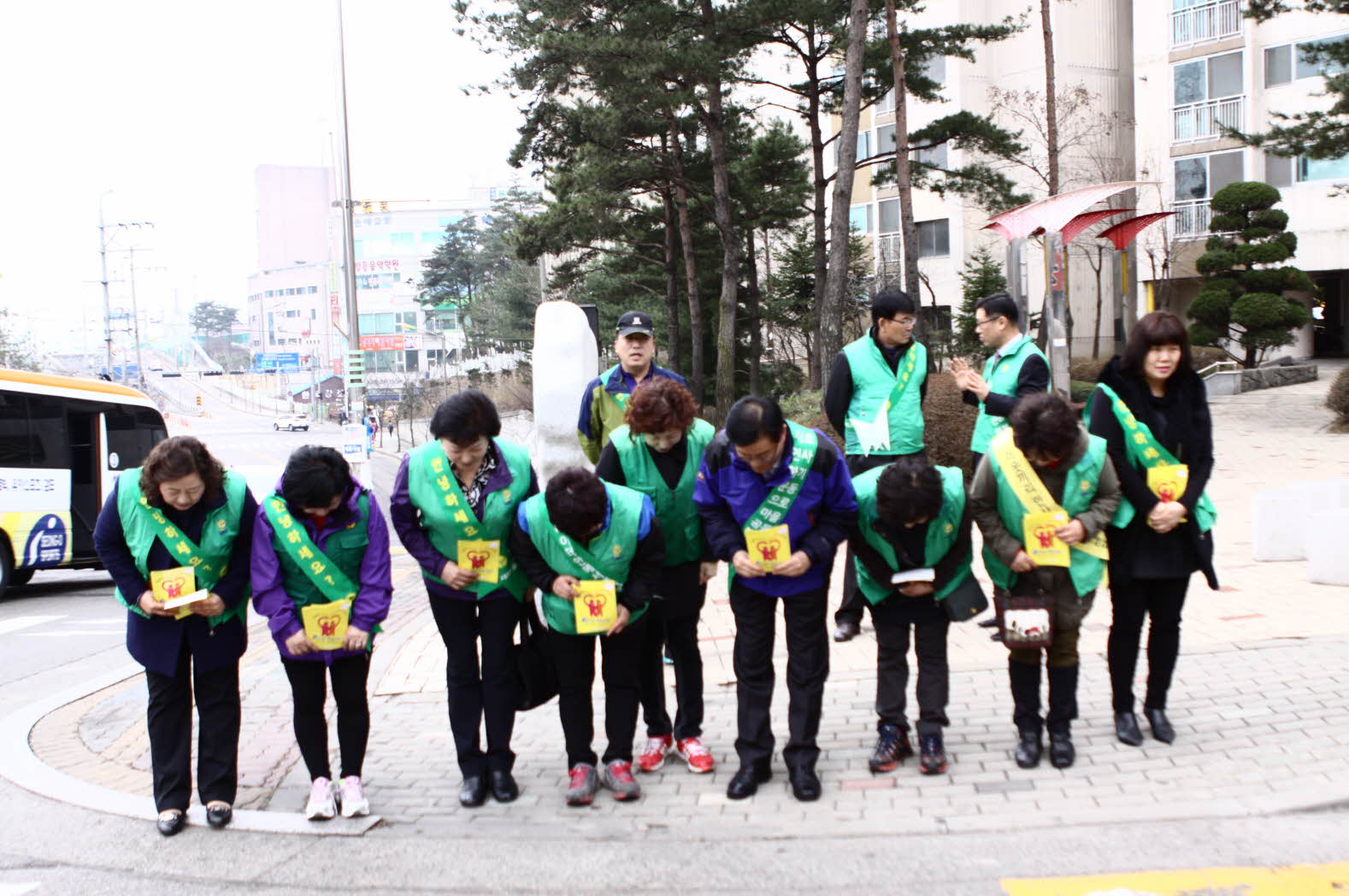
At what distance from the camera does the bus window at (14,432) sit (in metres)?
14.9

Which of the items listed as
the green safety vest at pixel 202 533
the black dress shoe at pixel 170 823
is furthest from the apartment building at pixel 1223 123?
the black dress shoe at pixel 170 823

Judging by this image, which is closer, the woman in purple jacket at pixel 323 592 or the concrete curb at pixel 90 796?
the woman in purple jacket at pixel 323 592

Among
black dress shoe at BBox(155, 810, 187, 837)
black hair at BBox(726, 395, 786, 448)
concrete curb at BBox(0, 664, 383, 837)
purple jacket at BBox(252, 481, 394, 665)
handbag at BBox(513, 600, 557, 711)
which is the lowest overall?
concrete curb at BBox(0, 664, 383, 837)

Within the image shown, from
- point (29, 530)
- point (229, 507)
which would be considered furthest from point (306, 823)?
point (29, 530)

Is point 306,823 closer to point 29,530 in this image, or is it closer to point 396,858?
point 396,858

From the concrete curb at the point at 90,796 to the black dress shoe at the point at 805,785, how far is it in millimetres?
1648

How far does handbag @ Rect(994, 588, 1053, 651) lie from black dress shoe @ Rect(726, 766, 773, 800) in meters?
1.13

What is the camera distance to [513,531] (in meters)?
4.88

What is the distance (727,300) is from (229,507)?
66.5ft

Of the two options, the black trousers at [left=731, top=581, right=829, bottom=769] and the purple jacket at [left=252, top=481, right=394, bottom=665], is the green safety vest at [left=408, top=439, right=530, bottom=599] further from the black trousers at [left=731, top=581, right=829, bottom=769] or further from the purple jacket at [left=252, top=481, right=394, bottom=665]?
the black trousers at [left=731, top=581, right=829, bottom=769]

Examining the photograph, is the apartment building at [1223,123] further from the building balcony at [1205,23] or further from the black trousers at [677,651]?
the black trousers at [677,651]

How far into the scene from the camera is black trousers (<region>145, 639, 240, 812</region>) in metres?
4.92

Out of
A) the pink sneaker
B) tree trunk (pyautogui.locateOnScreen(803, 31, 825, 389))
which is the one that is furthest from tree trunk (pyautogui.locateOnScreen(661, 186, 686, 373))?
the pink sneaker

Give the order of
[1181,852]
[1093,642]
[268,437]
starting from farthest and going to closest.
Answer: [268,437]
[1093,642]
[1181,852]
